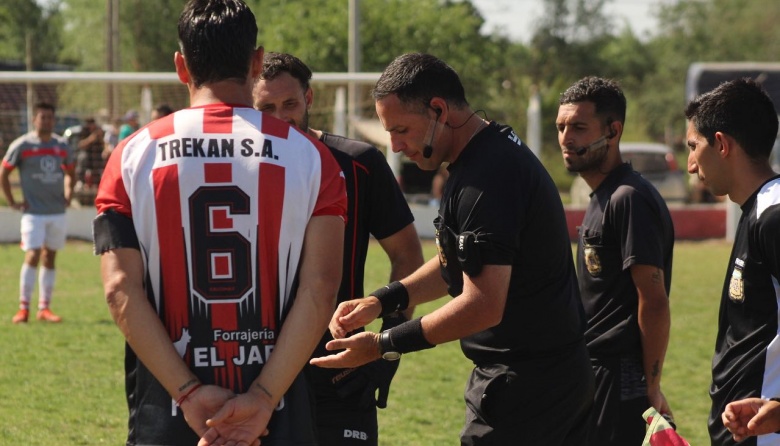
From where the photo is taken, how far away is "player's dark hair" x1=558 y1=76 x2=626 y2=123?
4.95 metres

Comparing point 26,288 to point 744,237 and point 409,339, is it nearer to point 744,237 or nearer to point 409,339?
point 409,339

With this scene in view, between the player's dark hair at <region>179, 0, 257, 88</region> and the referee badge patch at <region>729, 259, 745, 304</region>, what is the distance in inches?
70.5

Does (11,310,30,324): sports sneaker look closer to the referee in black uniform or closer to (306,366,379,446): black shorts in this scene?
(306,366,379,446): black shorts

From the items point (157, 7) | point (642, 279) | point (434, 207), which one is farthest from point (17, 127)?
point (157, 7)

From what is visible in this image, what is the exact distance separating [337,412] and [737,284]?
5.30 feet

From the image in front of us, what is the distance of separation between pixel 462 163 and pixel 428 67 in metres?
0.36

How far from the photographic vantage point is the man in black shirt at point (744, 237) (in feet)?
11.4

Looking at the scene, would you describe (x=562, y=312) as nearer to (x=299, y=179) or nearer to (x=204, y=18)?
(x=299, y=179)

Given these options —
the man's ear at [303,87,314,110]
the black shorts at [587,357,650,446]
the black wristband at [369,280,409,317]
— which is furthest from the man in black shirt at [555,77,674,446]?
the man's ear at [303,87,314,110]

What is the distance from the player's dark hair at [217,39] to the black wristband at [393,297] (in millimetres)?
1349

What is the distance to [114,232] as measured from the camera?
9.20 feet

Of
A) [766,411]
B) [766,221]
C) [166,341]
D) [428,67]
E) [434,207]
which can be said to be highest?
[428,67]

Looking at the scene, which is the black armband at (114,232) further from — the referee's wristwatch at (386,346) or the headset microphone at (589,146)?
the headset microphone at (589,146)

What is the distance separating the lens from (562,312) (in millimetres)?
3721
